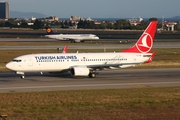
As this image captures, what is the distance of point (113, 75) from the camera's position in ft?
156

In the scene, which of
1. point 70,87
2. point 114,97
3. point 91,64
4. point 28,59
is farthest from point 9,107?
point 91,64

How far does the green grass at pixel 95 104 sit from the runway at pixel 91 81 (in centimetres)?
335

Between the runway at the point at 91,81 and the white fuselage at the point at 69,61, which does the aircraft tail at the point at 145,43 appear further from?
the runway at the point at 91,81

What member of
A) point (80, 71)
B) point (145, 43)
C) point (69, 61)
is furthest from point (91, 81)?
point (145, 43)

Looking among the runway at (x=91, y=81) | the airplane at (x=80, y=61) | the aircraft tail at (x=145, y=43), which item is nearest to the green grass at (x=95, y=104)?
the runway at (x=91, y=81)

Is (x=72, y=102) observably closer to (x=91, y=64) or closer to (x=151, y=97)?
(x=151, y=97)

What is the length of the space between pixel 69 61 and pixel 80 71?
179 cm

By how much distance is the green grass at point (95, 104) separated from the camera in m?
26.0

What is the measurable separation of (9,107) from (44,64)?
15.6m

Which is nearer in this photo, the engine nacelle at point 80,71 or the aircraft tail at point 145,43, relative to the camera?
the engine nacelle at point 80,71

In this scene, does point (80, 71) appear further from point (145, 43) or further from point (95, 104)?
point (95, 104)

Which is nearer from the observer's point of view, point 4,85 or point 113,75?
point 4,85

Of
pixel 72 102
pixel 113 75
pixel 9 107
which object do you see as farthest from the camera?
pixel 113 75

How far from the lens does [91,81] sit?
1682 inches
